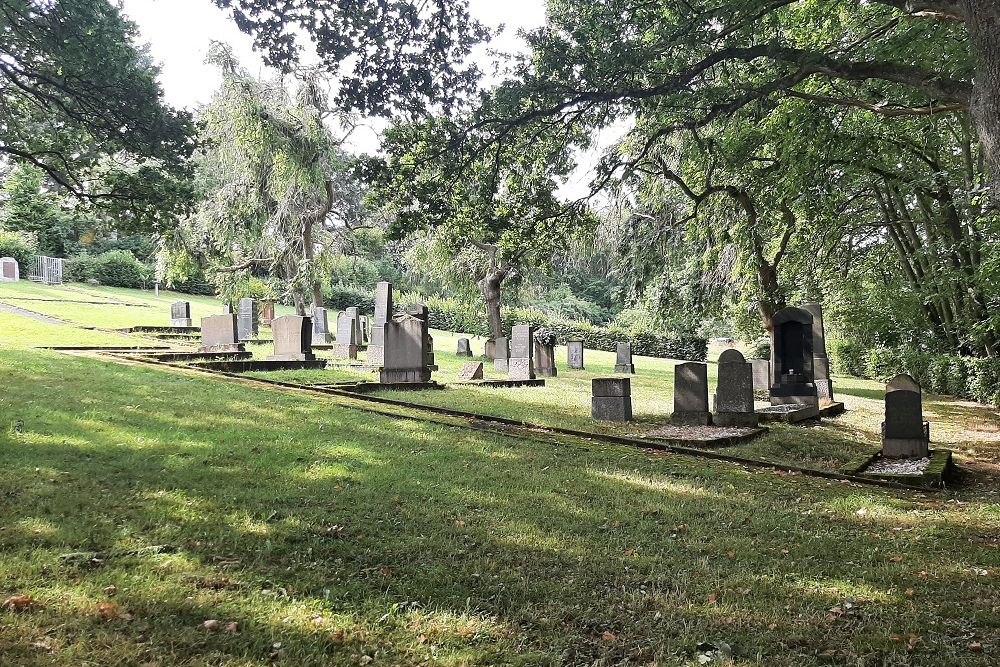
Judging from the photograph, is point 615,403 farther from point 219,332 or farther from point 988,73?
point 219,332

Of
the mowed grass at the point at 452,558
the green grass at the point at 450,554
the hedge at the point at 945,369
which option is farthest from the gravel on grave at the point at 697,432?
the hedge at the point at 945,369

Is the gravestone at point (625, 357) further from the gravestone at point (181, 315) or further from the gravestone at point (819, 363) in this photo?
the gravestone at point (181, 315)

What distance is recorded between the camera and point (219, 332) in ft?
70.4

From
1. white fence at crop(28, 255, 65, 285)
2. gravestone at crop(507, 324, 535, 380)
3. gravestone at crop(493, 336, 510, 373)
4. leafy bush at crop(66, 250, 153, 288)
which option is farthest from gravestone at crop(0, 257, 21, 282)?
gravestone at crop(507, 324, 535, 380)

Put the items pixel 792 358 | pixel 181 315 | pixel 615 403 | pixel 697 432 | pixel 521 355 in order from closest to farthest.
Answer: pixel 697 432
pixel 615 403
pixel 792 358
pixel 521 355
pixel 181 315

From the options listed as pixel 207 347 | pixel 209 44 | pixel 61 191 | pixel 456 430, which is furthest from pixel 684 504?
pixel 209 44

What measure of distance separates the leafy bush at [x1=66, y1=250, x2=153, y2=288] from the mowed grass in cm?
4221

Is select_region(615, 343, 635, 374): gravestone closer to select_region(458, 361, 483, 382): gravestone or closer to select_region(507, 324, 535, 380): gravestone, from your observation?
select_region(507, 324, 535, 380): gravestone

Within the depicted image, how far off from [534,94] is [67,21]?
6.16m

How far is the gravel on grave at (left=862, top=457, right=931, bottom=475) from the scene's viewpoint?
8.84 metres

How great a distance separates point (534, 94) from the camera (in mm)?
9258

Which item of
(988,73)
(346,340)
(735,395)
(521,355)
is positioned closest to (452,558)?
(988,73)

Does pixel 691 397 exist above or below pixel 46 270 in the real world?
below

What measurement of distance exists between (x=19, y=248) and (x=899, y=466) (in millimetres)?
47247
